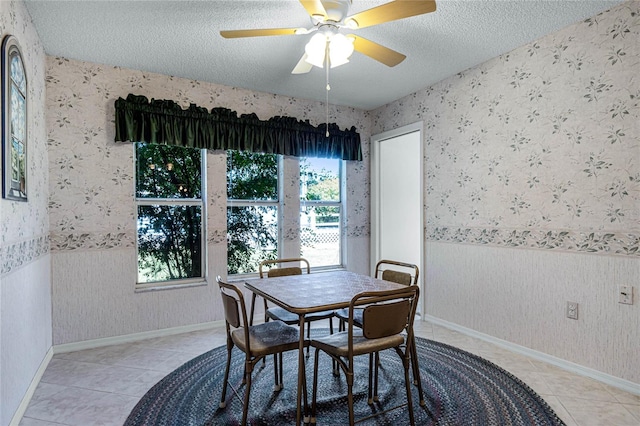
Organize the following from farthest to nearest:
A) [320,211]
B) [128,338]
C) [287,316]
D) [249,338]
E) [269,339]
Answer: [320,211], [128,338], [287,316], [269,339], [249,338]

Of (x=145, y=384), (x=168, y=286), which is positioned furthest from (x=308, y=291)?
(x=168, y=286)

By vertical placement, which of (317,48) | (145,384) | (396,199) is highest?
(317,48)

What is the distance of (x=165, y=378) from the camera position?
Result: 8.51ft

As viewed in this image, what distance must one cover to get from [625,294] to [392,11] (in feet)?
7.58

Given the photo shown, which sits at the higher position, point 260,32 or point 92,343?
point 260,32

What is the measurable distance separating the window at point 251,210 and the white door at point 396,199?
130cm

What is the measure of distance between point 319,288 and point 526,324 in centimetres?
183

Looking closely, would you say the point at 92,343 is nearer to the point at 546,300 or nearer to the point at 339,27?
the point at 339,27

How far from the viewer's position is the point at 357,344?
2.01m

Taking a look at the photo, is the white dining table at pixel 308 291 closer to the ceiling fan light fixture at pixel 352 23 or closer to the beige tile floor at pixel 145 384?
the beige tile floor at pixel 145 384

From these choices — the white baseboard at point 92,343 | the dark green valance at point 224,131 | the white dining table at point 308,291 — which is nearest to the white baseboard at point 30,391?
the white baseboard at point 92,343

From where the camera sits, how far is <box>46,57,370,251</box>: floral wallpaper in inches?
123

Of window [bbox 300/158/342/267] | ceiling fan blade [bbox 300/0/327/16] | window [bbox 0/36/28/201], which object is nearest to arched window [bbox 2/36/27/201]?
window [bbox 0/36/28/201]

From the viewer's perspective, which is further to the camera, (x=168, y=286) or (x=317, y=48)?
(x=168, y=286)
